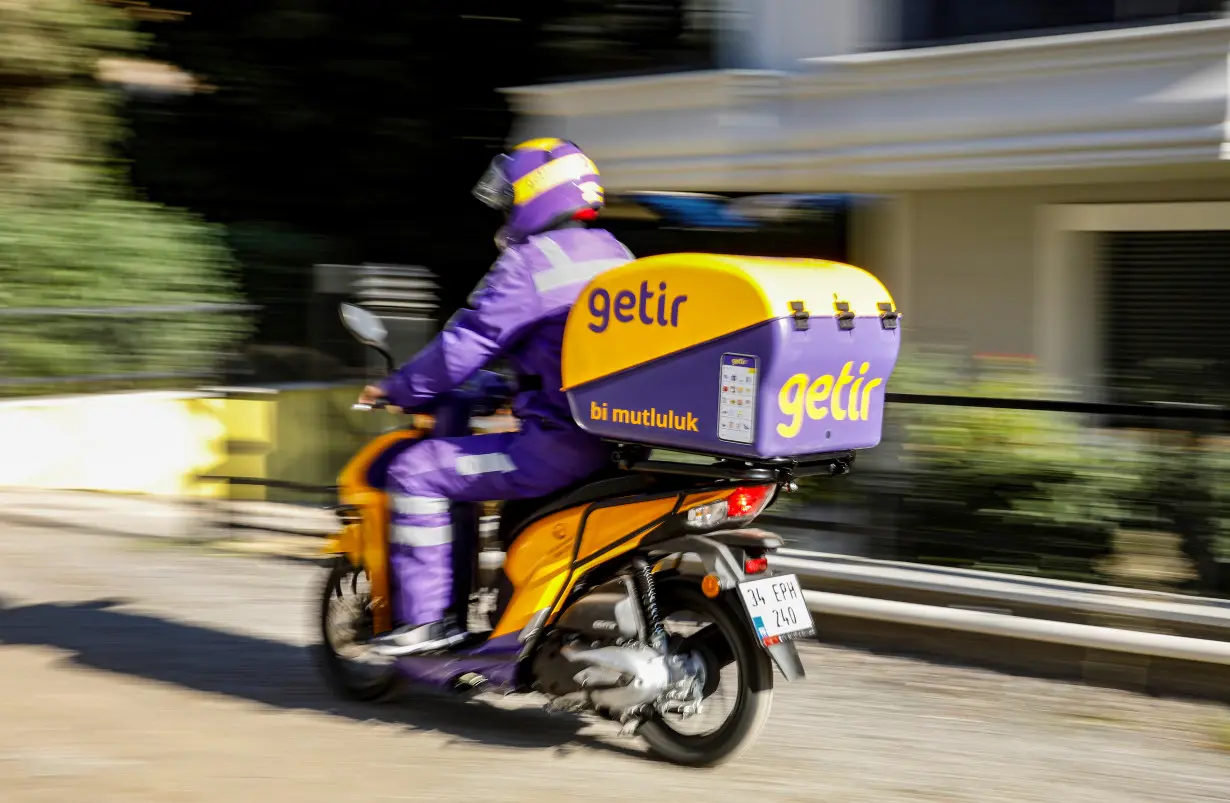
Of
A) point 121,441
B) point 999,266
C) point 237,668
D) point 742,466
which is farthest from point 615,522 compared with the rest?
point 121,441

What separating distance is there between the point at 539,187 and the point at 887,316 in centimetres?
126

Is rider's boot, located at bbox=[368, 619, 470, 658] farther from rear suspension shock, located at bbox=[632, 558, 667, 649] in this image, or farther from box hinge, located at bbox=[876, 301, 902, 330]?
box hinge, located at bbox=[876, 301, 902, 330]

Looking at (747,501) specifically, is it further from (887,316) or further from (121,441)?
(121,441)

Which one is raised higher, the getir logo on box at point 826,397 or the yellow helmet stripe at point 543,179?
the yellow helmet stripe at point 543,179

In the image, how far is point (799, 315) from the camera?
4.29 metres

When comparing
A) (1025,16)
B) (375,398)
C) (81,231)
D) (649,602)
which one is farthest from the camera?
(81,231)

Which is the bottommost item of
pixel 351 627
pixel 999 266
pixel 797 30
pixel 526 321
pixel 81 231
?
pixel 351 627

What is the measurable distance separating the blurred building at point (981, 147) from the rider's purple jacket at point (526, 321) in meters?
5.03

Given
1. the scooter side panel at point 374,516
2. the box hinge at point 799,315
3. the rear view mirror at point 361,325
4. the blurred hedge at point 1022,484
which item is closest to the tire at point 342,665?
the scooter side panel at point 374,516

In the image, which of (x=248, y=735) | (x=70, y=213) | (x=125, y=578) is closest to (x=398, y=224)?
(x=70, y=213)

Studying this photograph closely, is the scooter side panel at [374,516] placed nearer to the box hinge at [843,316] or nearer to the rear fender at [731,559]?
the rear fender at [731,559]

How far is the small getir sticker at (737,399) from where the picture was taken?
430 cm

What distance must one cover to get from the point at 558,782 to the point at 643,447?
1.11m

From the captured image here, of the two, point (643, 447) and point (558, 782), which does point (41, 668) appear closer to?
point (558, 782)
